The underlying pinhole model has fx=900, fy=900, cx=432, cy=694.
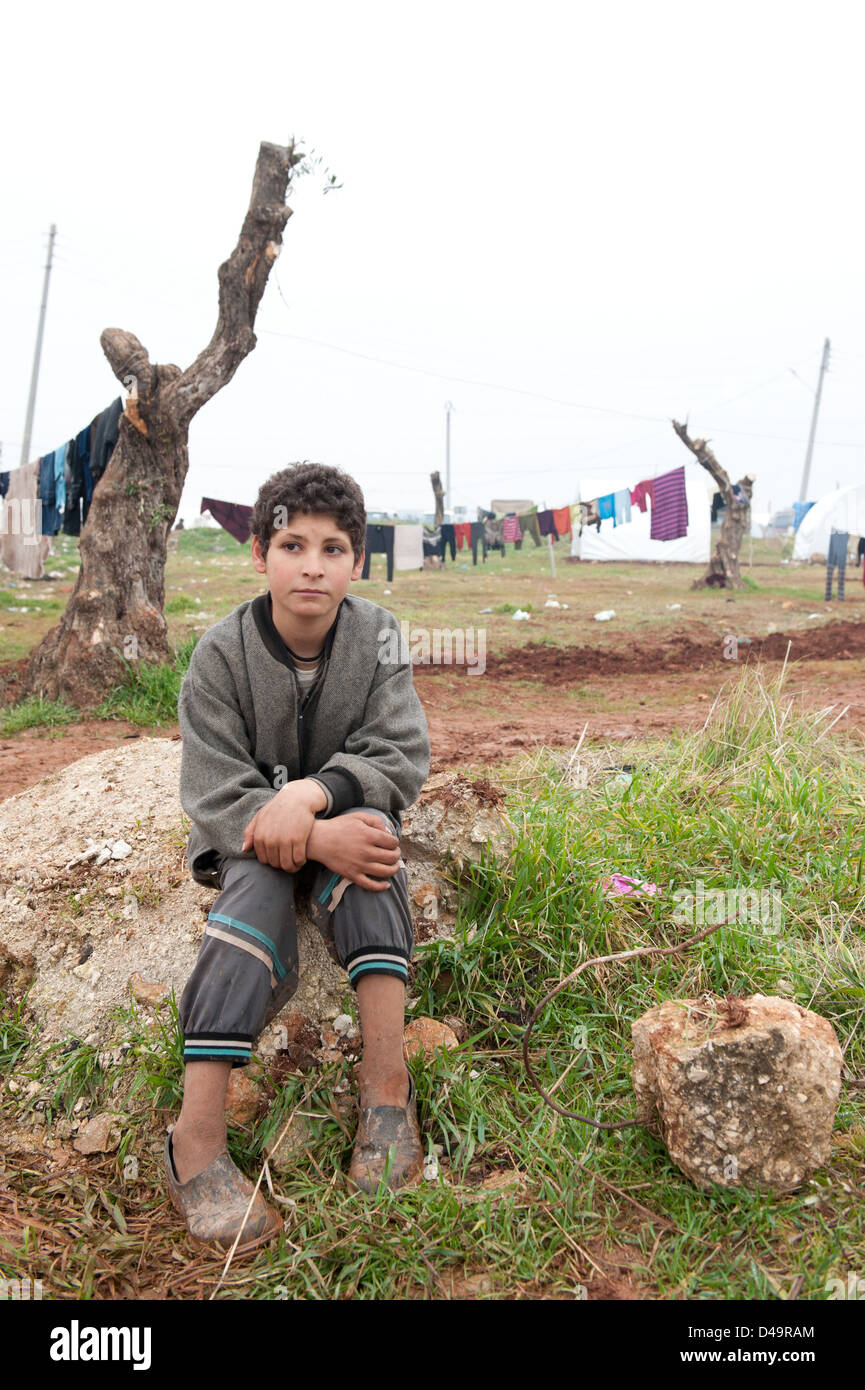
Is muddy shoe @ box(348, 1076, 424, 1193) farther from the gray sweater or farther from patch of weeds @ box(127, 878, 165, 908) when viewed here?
patch of weeds @ box(127, 878, 165, 908)

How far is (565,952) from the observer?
2445mm

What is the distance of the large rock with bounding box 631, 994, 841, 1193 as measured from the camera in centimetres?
180

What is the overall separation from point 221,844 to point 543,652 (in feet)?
23.7

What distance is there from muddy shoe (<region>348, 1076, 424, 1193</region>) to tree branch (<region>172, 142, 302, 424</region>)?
215 inches

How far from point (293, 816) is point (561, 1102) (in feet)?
3.08

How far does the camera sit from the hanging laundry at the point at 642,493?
55.2 ft

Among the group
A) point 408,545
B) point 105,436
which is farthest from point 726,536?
point 105,436

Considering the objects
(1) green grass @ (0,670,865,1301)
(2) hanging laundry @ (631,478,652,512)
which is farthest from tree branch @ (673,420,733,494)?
(1) green grass @ (0,670,865,1301)

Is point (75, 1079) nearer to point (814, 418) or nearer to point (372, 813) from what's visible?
point (372, 813)

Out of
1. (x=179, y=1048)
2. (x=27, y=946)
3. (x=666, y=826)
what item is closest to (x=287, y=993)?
(x=179, y=1048)

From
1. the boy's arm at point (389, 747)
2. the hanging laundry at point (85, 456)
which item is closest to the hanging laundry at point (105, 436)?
the hanging laundry at point (85, 456)

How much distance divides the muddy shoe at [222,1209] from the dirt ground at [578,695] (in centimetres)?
252

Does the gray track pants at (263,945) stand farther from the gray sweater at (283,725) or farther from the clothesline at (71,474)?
the clothesline at (71,474)
